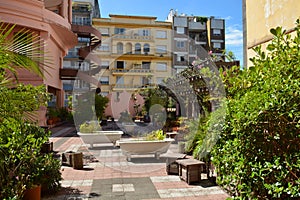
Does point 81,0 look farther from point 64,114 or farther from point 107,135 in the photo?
point 107,135

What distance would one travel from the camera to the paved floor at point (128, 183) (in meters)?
4.57

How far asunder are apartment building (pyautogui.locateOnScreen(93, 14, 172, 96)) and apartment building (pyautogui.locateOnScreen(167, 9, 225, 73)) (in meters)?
3.63

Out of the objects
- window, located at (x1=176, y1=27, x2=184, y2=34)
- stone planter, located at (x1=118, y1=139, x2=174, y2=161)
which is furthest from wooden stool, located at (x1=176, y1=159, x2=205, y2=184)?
window, located at (x1=176, y1=27, x2=184, y2=34)

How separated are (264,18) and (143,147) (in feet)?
14.0

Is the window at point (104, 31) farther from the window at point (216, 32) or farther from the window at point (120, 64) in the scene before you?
the window at point (216, 32)

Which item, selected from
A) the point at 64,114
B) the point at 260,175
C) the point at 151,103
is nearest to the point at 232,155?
the point at 260,175

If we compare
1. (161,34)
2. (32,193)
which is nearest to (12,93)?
(32,193)

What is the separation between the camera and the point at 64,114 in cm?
2122

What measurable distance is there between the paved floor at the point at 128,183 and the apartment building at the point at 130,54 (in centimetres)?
2169

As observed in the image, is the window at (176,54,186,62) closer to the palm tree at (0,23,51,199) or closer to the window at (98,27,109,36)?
the window at (98,27,109,36)

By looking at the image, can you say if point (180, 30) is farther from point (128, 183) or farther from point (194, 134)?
point (128, 183)

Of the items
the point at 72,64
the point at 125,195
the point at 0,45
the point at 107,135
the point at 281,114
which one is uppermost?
the point at 72,64

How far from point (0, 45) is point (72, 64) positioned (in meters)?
35.0

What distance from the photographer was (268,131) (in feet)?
9.55
